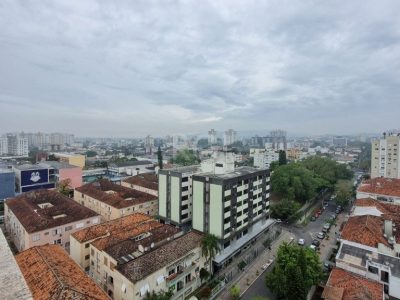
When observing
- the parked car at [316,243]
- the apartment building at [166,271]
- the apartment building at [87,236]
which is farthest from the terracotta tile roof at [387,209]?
the apartment building at [87,236]

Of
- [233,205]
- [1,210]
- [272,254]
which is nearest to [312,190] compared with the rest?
[272,254]

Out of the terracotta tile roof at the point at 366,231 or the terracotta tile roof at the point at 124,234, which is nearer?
the terracotta tile roof at the point at 124,234

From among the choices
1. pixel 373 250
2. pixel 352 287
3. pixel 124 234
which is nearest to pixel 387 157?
pixel 373 250

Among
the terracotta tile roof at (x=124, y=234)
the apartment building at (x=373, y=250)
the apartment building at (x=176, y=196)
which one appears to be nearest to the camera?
the apartment building at (x=373, y=250)

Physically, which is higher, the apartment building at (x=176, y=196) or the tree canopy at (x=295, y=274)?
the apartment building at (x=176, y=196)

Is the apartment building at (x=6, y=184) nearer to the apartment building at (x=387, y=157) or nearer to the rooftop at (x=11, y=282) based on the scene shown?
the rooftop at (x=11, y=282)

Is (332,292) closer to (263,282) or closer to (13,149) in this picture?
(263,282)

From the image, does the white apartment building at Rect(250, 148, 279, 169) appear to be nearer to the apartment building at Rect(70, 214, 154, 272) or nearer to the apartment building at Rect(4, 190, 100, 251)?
the apartment building at Rect(4, 190, 100, 251)

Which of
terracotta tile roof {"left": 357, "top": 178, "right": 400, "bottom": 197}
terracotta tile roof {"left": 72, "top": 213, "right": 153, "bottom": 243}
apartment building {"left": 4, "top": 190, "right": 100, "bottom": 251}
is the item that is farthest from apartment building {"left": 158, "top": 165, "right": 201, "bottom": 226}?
terracotta tile roof {"left": 357, "top": 178, "right": 400, "bottom": 197}
